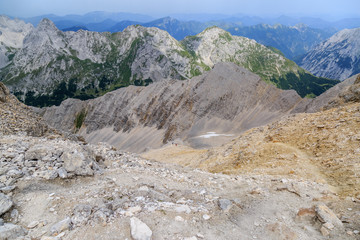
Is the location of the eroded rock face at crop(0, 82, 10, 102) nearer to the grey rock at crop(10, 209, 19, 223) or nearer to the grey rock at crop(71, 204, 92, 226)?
the grey rock at crop(10, 209, 19, 223)

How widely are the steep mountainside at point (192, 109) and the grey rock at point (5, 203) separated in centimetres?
6577

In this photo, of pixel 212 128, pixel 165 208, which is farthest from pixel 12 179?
pixel 212 128

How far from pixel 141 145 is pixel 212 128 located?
3221 cm

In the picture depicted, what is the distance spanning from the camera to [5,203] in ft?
28.8

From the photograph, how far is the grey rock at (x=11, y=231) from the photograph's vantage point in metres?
7.38

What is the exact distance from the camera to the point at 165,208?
935cm

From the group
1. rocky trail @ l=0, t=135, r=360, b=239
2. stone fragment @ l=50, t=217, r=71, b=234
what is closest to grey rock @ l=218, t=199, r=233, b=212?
rocky trail @ l=0, t=135, r=360, b=239

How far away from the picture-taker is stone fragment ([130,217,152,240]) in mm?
7535

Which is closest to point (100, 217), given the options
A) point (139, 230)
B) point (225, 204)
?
point (139, 230)

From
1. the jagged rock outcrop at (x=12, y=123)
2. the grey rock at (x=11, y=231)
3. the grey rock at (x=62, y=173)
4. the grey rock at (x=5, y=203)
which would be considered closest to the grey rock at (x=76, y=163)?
the grey rock at (x=62, y=173)

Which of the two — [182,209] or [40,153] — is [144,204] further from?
[40,153]

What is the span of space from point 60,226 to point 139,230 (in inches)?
113

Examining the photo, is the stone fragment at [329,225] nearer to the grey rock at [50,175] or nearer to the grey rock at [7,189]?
the grey rock at [50,175]

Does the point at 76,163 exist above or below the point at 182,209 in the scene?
below
